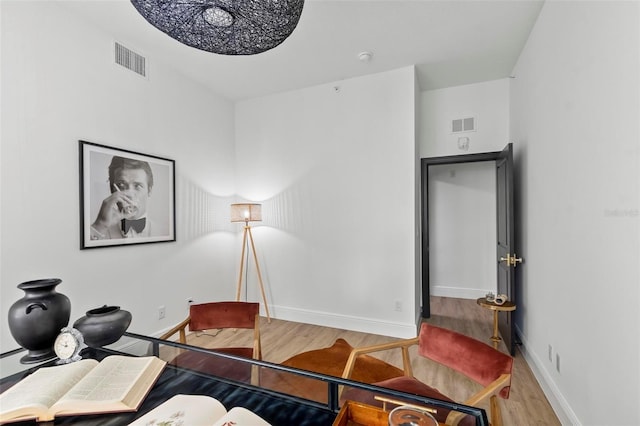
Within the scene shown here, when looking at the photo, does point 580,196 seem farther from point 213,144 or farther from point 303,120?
point 213,144

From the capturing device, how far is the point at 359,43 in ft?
8.97

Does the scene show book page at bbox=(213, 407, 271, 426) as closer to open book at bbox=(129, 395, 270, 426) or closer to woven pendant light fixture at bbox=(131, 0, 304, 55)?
open book at bbox=(129, 395, 270, 426)

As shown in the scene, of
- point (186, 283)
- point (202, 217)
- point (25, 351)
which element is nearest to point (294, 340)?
point (186, 283)

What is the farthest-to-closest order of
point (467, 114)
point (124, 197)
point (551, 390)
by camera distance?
1. point (467, 114)
2. point (124, 197)
3. point (551, 390)

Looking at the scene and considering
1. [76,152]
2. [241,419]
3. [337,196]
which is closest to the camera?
[241,419]

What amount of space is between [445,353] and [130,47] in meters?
3.51

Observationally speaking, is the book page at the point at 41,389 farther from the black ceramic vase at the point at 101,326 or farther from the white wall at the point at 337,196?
the white wall at the point at 337,196

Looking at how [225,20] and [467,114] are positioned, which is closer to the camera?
[225,20]

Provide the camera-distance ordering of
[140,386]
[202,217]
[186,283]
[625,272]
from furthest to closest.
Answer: [202,217] < [186,283] < [625,272] < [140,386]

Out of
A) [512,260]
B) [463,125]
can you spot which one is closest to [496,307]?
[512,260]

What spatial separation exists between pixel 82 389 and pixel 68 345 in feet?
1.21

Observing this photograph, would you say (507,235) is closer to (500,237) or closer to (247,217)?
(500,237)

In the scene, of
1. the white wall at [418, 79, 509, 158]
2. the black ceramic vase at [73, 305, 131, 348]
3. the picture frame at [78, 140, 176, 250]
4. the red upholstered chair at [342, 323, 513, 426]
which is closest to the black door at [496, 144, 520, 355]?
the white wall at [418, 79, 509, 158]

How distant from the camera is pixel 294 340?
10.2ft
